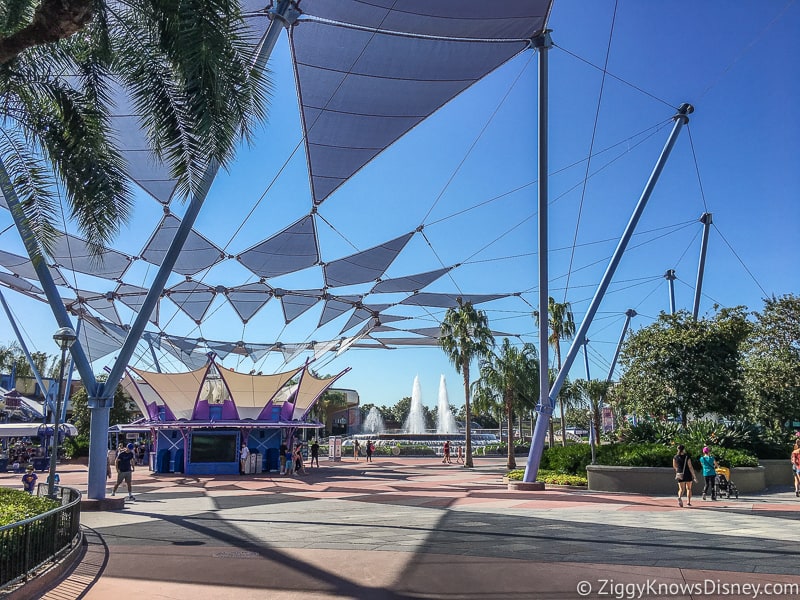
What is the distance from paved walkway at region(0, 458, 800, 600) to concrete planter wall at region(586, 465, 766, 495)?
151cm

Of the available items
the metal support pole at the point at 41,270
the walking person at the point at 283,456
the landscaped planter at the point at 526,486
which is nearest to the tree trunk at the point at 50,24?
the metal support pole at the point at 41,270

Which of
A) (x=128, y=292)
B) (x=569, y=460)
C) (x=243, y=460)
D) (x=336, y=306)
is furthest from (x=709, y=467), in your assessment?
(x=128, y=292)

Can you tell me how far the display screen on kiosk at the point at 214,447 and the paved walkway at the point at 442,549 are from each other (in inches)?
537

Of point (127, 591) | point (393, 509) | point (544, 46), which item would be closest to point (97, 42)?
point (127, 591)

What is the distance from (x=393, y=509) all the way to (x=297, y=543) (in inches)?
217

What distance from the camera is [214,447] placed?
105ft

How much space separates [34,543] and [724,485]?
1774cm

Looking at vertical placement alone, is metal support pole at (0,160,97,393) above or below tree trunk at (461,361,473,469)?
above

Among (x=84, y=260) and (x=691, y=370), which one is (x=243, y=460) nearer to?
(x=84, y=260)

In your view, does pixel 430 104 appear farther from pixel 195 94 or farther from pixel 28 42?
pixel 28 42

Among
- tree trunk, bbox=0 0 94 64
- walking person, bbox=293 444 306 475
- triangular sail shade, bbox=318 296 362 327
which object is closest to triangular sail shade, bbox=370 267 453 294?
triangular sail shade, bbox=318 296 362 327

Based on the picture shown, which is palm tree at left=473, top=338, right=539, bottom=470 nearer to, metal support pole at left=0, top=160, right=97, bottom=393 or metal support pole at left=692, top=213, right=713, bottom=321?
metal support pole at left=692, top=213, right=713, bottom=321

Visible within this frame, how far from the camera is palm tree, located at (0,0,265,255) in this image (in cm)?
843

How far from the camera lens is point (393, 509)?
52.8ft
